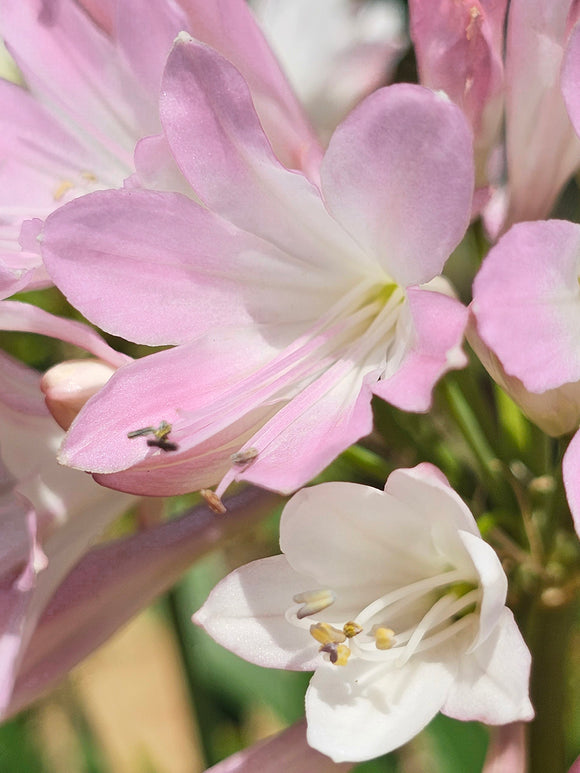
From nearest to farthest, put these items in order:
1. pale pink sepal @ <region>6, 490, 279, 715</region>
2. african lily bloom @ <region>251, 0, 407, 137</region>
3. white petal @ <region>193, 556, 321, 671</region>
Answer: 1. white petal @ <region>193, 556, 321, 671</region>
2. pale pink sepal @ <region>6, 490, 279, 715</region>
3. african lily bloom @ <region>251, 0, 407, 137</region>

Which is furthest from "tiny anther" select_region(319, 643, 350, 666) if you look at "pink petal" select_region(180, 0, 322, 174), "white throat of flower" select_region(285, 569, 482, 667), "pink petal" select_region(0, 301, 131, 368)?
"pink petal" select_region(180, 0, 322, 174)

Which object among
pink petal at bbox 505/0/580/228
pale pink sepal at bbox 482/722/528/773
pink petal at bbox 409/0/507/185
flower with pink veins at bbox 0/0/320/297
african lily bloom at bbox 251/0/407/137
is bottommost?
pale pink sepal at bbox 482/722/528/773

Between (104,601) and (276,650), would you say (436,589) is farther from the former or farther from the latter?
(104,601)

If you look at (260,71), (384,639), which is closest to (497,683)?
(384,639)

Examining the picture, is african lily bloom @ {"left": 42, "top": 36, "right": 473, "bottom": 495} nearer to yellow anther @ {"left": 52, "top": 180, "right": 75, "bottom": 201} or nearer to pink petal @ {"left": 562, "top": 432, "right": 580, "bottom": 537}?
pink petal @ {"left": 562, "top": 432, "right": 580, "bottom": 537}

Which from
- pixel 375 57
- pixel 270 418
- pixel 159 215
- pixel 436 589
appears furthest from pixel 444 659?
pixel 375 57

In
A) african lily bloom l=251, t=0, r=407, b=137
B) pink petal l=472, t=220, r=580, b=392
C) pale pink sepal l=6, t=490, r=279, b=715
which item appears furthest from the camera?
african lily bloom l=251, t=0, r=407, b=137

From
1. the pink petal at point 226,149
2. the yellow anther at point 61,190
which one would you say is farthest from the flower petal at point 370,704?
the yellow anther at point 61,190
